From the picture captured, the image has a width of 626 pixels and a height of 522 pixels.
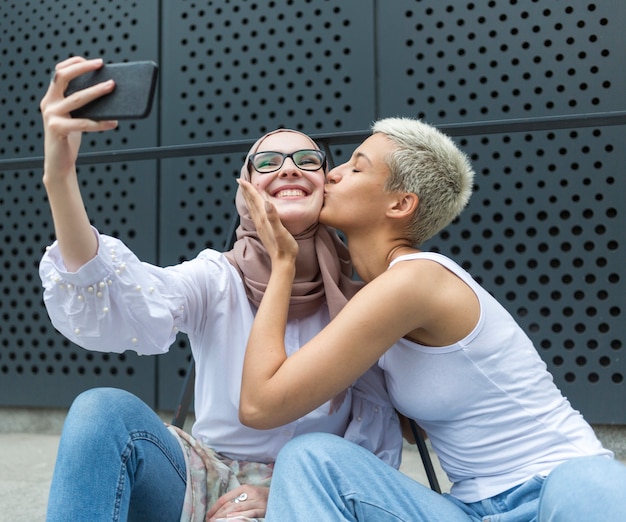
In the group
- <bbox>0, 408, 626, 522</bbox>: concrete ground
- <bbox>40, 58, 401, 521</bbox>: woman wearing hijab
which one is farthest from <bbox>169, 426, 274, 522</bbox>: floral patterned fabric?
<bbox>0, 408, 626, 522</bbox>: concrete ground

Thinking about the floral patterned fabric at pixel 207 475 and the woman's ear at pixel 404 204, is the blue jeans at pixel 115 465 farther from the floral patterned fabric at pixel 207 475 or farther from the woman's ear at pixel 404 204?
the woman's ear at pixel 404 204

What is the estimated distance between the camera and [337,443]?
109 centimetres

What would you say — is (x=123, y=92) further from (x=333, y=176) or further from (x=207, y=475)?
(x=207, y=475)

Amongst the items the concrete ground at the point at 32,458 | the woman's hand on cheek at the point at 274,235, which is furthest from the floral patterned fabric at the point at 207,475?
the concrete ground at the point at 32,458

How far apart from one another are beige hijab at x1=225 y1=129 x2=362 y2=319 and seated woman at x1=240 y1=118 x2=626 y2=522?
120 millimetres

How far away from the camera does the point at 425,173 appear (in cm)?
136

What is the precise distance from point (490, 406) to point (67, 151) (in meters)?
0.91

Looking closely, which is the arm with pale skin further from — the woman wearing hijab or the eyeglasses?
the eyeglasses

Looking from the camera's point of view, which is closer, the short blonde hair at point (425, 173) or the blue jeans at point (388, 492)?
the blue jeans at point (388, 492)

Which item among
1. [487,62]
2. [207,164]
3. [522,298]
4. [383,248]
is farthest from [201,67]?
[383,248]

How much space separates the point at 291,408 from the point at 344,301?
32cm

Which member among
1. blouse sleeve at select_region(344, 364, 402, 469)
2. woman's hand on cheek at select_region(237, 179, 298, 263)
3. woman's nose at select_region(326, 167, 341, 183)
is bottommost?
blouse sleeve at select_region(344, 364, 402, 469)

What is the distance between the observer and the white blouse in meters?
1.19

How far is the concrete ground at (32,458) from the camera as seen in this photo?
7.64 feet
